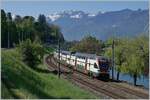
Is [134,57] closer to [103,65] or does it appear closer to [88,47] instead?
[103,65]

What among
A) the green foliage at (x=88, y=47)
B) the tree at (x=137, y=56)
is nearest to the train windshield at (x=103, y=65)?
the tree at (x=137, y=56)

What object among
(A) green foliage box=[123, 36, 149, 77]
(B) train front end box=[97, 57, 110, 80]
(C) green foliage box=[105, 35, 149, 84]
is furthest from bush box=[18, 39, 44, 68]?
(B) train front end box=[97, 57, 110, 80]

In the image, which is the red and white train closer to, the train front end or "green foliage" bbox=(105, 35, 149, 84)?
the train front end

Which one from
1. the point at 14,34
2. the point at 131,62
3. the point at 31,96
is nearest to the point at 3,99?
the point at 31,96

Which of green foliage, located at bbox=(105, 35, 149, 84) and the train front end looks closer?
the train front end

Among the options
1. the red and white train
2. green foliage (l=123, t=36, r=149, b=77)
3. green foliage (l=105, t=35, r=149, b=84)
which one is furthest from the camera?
green foliage (l=105, t=35, r=149, b=84)

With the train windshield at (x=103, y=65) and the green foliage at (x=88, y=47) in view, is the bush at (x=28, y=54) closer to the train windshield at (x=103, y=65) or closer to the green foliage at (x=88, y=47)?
the train windshield at (x=103, y=65)

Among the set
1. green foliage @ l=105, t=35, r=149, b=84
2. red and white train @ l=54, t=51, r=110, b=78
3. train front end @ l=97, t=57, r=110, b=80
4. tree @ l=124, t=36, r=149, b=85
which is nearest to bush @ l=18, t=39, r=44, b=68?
red and white train @ l=54, t=51, r=110, b=78

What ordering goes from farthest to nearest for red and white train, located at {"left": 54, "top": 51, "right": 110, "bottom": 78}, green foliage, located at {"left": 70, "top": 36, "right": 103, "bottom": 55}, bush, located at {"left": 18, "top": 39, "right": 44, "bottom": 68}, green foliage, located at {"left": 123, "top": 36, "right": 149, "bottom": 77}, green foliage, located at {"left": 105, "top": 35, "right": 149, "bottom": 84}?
1. green foliage, located at {"left": 70, "top": 36, "right": 103, "bottom": 55}
2. bush, located at {"left": 18, "top": 39, "right": 44, "bottom": 68}
3. green foliage, located at {"left": 105, "top": 35, "right": 149, "bottom": 84}
4. green foliage, located at {"left": 123, "top": 36, "right": 149, "bottom": 77}
5. red and white train, located at {"left": 54, "top": 51, "right": 110, "bottom": 78}

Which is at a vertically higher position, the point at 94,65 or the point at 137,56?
the point at 137,56

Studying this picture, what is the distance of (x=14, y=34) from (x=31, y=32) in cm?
3271

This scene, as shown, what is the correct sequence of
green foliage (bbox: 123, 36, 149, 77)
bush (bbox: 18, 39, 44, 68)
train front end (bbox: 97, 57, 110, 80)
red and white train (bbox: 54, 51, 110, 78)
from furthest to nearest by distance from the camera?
bush (bbox: 18, 39, 44, 68)
green foliage (bbox: 123, 36, 149, 77)
red and white train (bbox: 54, 51, 110, 78)
train front end (bbox: 97, 57, 110, 80)

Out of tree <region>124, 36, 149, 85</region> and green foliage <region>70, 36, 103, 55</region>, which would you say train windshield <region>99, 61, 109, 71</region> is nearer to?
tree <region>124, 36, 149, 85</region>

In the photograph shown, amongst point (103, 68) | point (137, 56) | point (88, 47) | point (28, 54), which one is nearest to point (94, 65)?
point (103, 68)
